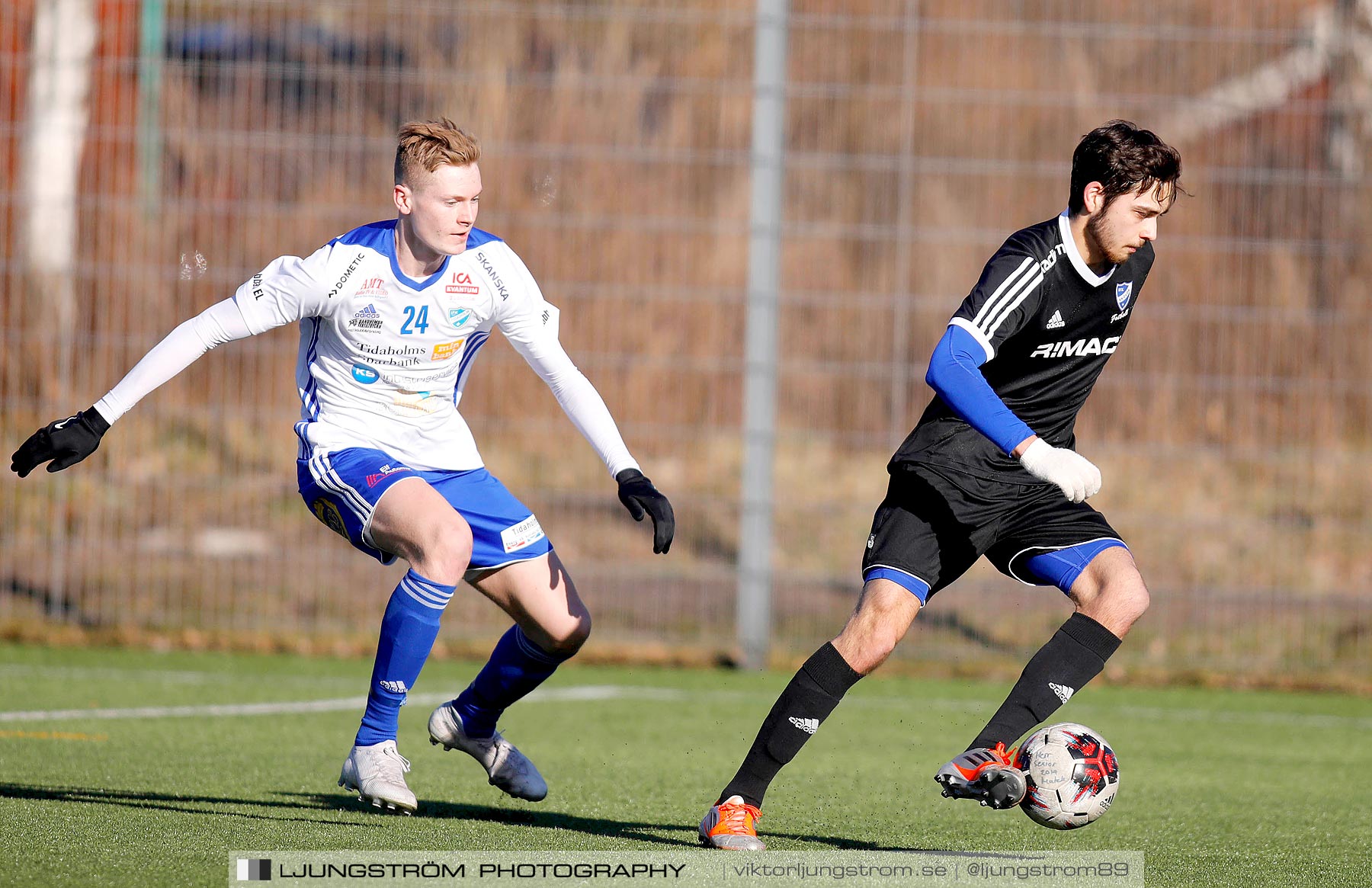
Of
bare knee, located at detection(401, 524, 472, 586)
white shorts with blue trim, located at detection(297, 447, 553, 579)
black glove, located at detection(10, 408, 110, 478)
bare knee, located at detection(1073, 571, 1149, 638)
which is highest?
black glove, located at detection(10, 408, 110, 478)

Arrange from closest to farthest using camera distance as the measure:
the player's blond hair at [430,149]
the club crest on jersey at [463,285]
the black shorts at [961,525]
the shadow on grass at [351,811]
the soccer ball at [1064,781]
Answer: the soccer ball at [1064,781]
the black shorts at [961,525]
the shadow on grass at [351,811]
the player's blond hair at [430,149]
the club crest on jersey at [463,285]

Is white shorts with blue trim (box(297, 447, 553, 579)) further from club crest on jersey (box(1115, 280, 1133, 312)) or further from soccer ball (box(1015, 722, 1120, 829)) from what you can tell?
club crest on jersey (box(1115, 280, 1133, 312))

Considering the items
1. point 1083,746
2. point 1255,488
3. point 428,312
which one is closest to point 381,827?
point 428,312

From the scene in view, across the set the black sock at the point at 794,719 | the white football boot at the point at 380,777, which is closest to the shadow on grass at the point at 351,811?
the white football boot at the point at 380,777

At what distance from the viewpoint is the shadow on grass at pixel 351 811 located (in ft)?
15.8

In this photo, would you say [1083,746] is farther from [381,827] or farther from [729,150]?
[729,150]

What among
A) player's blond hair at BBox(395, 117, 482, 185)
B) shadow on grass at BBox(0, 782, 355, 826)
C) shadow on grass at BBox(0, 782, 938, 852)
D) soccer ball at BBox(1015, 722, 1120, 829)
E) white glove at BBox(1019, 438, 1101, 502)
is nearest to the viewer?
white glove at BBox(1019, 438, 1101, 502)

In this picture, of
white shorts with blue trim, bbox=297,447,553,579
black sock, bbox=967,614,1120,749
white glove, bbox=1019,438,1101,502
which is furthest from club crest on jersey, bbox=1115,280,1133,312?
white shorts with blue trim, bbox=297,447,553,579

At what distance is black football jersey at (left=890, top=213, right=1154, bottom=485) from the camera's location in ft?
15.1

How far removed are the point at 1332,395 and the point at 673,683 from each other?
3733 mm

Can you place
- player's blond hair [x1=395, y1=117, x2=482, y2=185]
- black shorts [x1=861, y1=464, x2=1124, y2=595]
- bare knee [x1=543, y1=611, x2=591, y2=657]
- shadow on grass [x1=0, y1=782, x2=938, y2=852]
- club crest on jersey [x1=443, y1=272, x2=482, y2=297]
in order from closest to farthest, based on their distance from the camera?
1. black shorts [x1=861, y1=464, x2=1124, y2=595]
2. shadow on grass [x1=0, y1=782, x2=938, y2=852]
3. player's blond hair [x1=395, y1=117, x2=482, y2=185]
4. club crest on jersey [x1=443, y1=272, x2=482, y2=297]
5. bare knee [x1=543, y1=611, x2=591, y2=657]

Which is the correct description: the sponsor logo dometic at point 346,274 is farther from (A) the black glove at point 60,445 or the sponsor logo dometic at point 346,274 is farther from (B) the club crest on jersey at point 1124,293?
(B) the club crest on jersey at point 1124,293

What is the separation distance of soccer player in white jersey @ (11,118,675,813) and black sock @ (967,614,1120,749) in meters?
1.01

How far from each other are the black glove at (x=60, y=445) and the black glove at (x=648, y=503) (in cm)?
142
